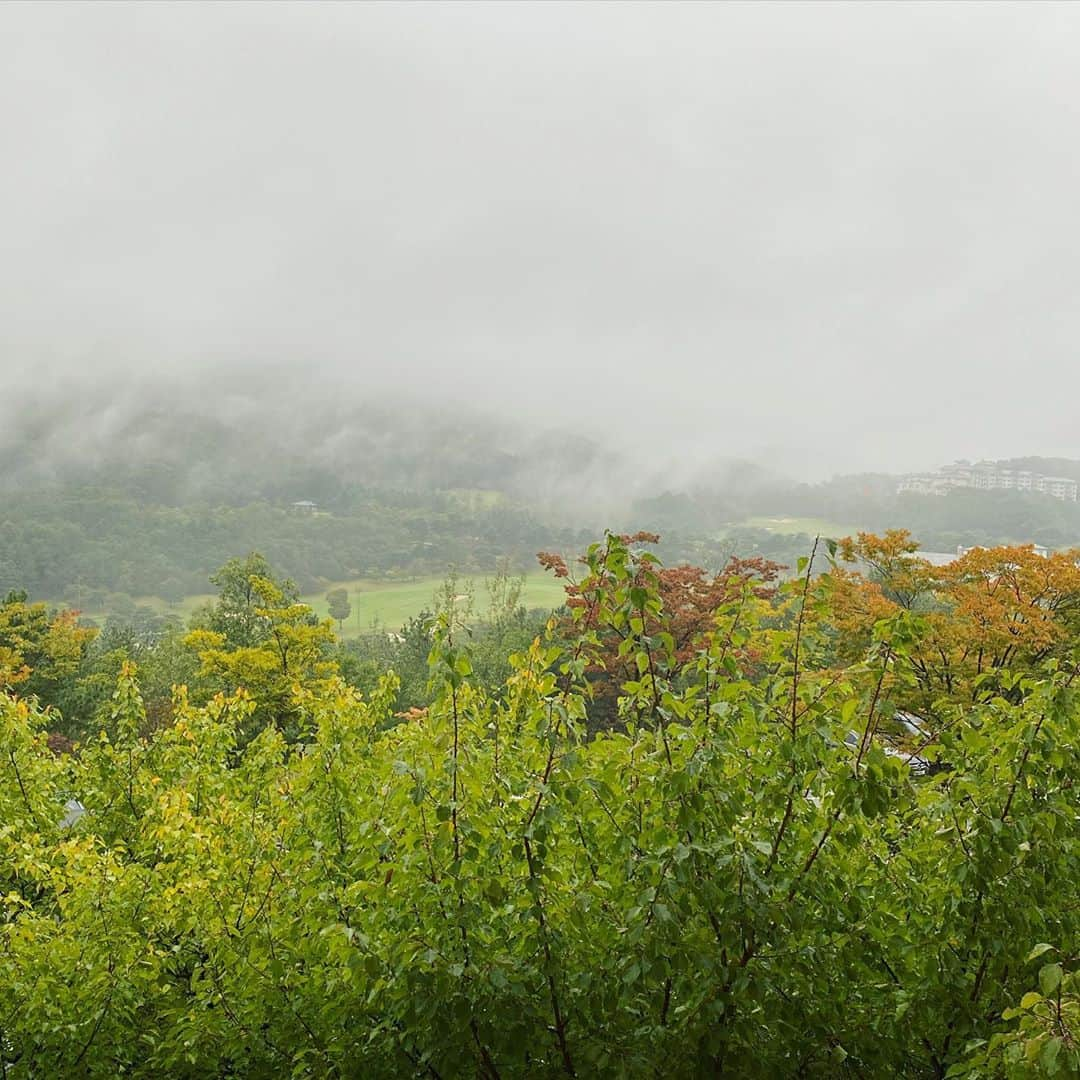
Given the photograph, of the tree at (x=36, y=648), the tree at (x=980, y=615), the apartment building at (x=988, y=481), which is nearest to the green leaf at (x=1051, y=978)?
the tree at (x=980, y=615)

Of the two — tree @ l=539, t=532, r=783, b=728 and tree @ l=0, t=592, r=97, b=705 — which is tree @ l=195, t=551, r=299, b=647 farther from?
tree @ l=539, t=532, r=783, b=728

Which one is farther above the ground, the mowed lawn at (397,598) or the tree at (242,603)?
the tree at (242,603)

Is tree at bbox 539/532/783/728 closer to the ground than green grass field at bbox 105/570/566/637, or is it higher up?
higher up

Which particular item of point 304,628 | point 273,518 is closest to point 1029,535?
point 304,628

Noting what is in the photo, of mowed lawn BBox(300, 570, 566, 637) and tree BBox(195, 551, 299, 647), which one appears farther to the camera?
mowed lawn BBox(300, 570, 566, 637)

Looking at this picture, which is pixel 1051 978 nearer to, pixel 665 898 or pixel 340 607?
pixel 665 898

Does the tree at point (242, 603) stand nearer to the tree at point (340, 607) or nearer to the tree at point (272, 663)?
the tree at point (272, 663)

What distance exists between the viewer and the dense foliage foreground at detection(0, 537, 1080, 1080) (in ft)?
9.34

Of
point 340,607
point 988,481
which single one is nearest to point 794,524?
point 988,481

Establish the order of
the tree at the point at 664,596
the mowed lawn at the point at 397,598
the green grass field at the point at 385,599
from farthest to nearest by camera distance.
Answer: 1. the green grass field at the point at 385,599
2. the mowed lawn at the point at 397,598
3. the tree at the point at 664,596

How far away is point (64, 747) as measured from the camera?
20.5 m

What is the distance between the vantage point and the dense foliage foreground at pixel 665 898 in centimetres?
285

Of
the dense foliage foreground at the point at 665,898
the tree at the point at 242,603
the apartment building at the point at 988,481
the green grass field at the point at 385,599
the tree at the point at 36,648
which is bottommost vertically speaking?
the green grass field at the point at 385,599

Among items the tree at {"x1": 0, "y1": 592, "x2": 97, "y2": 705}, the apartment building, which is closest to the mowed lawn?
the tree at {"x1": 0, "y1": 592, "x2": 97, "y2": 705}
